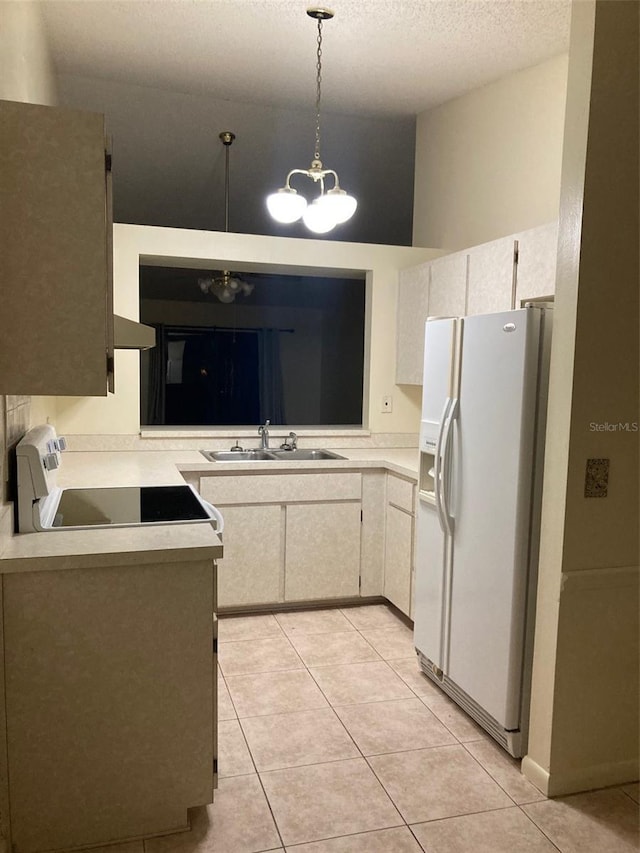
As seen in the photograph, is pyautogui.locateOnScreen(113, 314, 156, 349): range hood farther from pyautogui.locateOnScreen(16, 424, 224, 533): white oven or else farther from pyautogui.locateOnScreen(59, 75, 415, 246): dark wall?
pyautogui.locateOnScreen(59, 75, 415, 246): dark wall

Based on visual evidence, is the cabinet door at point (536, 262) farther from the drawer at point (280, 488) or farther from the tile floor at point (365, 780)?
the tile floor at point (365, 780)

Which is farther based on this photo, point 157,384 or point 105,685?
point 157,384

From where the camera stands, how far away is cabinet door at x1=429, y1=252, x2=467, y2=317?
3.69m

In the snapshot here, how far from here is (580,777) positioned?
2334 mm

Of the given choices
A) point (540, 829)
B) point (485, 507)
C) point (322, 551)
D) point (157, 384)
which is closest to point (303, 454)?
point (322, 551)

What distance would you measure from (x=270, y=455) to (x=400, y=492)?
2.96 feet

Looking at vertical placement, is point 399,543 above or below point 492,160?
below

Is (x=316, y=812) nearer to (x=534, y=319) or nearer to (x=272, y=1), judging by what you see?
(x=534, y=319)

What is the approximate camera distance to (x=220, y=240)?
409cm

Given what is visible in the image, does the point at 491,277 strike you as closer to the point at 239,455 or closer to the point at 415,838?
the point at 239,455

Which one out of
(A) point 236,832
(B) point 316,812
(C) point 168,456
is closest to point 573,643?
(B) point 316,812

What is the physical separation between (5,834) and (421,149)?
4.35 metres

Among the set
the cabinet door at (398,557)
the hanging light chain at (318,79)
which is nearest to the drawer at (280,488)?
the cabinet door at (398,557)

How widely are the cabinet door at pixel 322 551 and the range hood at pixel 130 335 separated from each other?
167 centimetres
